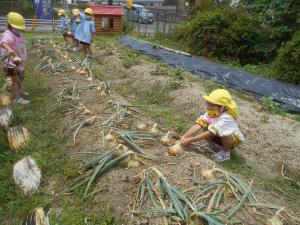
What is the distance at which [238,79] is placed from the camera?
25.0 ft

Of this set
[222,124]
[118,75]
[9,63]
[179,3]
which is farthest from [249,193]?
[179,3]

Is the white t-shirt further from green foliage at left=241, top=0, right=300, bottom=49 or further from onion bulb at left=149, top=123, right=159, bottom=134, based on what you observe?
Answer: green foliage at left=241, top=0, right=300, bottom=49

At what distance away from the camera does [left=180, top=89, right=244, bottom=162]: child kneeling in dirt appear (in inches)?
154

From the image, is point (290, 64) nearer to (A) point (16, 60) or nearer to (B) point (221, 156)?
(B) point (221, 156)

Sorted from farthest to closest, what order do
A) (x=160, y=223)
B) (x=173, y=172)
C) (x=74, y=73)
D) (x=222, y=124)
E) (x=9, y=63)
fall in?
(x=74, y=73) < (x=9, y=63) < (x=222, y=124) < (x=173, y=172) < (x=160, y=223)

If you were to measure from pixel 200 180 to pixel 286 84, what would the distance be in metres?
4.87

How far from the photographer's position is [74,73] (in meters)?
7.29

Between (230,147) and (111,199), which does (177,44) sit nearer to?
(230,147)

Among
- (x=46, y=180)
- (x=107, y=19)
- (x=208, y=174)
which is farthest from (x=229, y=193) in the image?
(x=107, y=19)

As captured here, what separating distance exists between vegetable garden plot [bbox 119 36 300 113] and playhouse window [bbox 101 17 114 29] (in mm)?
6247

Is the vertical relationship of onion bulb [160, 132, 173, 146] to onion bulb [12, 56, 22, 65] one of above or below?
below

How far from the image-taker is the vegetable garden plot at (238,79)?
6.59 metres

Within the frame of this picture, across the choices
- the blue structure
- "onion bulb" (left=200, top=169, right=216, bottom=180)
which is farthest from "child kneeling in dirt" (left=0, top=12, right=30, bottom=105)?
the blue structure

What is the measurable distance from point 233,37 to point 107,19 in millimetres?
7231
